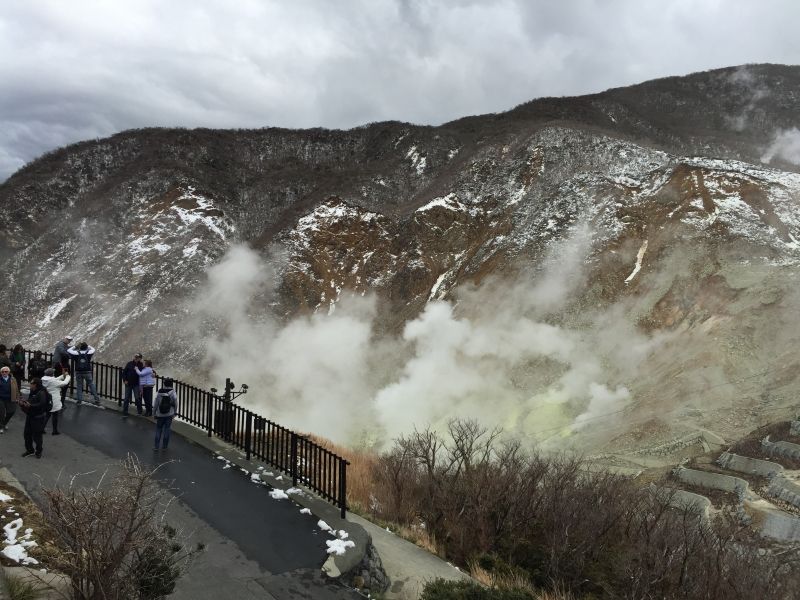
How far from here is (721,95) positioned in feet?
194

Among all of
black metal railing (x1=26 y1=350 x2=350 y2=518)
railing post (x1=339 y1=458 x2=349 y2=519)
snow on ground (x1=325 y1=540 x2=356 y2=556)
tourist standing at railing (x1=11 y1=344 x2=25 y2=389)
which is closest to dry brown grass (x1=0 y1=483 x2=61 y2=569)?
snow on ground (x1=325 y1=540 x2=356 y2=556)

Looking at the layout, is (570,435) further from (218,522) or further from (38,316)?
(38,316)

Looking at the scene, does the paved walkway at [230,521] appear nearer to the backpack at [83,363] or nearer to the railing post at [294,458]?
the railing post at [294,458]

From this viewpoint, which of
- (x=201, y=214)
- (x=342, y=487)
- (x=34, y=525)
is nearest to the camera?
(x=34, y=525)

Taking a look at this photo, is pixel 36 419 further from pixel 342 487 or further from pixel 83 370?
pixel 342 487

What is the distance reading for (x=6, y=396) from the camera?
9.16 m

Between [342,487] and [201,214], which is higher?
[201,214]

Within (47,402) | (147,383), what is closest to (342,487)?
(47,402)

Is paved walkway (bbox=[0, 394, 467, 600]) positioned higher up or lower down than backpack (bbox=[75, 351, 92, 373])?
lower down

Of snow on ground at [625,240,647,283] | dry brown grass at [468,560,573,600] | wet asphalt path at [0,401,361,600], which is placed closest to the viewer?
wet asphalt path at [0,401,361,600]

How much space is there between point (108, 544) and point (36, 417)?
5053 millimetres

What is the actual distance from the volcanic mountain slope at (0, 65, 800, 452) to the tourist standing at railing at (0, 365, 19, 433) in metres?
16.1

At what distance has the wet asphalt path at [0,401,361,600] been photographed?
5.66 m

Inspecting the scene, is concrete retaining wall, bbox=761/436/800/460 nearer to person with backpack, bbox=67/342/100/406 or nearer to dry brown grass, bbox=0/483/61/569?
person with backpack, bbox=67/342/100/406
